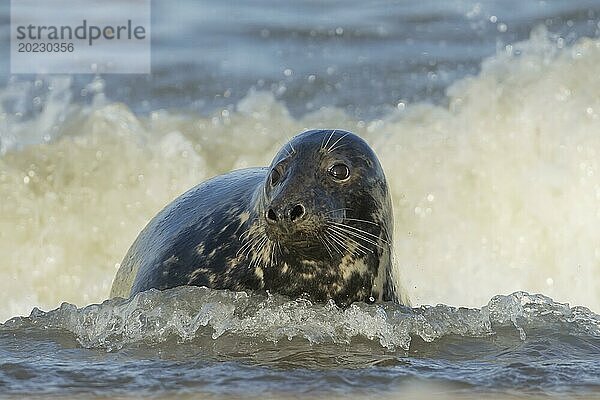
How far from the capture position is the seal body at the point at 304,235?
4.57 m

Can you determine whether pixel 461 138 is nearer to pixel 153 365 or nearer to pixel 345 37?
pixel 345 37

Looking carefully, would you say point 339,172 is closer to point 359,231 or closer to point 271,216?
point 359,231

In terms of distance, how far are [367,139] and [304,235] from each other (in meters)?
5.51

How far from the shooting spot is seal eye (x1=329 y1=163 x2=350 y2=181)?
4773 millimetres

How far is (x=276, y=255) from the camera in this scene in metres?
4.78

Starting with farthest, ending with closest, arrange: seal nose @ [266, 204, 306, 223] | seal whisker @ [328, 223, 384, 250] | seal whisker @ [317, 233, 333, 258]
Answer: seal whisker @ [328, 223, 384, 250], seal whisker @ [317, 233, 333, 258], seal nose @ [266, 204, 306, 223]

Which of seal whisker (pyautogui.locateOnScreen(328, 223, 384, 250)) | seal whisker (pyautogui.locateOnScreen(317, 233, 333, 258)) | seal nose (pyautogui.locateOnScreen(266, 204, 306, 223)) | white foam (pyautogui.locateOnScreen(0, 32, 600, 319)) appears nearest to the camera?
seal nose (pyautogui.locateOnScreen(266, 204, 306, 223))

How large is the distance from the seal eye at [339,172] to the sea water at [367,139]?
1.67 feet

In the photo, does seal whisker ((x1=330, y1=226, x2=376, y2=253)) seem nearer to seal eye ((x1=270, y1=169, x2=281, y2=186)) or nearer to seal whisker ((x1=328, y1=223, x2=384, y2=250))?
seal whisker ((x1=328, y1=223, x2=384, y2=250))

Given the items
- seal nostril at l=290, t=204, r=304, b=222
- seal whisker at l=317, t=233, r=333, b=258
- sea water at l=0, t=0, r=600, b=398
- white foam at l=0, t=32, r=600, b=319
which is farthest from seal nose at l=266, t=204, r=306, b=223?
white foam at l=0, t=32, r=600, b=319

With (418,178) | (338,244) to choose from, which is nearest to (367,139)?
(418,178)

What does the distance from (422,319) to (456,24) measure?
7.50 metres

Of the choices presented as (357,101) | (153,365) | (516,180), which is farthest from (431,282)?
(153,365)

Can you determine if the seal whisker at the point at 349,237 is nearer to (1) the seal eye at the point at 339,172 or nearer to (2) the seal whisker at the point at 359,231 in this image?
(2) the seal whisker at the point at 359,231
